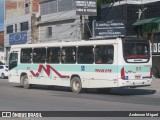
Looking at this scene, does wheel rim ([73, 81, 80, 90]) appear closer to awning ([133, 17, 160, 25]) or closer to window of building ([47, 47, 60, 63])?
window of building ([47, 47, 60, 63])

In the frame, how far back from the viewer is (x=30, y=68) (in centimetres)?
2764

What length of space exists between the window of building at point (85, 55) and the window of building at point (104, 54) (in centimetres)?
36

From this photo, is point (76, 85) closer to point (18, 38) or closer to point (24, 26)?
point (24, 26)

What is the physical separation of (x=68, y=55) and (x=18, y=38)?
34.7 meters

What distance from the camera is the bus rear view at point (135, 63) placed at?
22.1 m

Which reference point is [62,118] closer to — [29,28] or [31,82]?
[31,82]

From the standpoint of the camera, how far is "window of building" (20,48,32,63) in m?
27.7

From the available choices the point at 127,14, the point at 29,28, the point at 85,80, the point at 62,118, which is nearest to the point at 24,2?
the point at 29,28

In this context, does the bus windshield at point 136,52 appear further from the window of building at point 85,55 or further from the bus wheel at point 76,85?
the bus wheel at point 76,85

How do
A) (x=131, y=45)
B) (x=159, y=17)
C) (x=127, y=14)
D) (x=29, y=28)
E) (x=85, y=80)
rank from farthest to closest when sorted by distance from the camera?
(x=29, y=28) < (x=127, y=14) < (x=159, y=17) < (x=85, y=80) < (x=131, y=45)

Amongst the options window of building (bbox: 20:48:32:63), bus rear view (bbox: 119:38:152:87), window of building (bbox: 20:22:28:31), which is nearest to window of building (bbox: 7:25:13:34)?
window of building (bbox: 20:22:28:31)

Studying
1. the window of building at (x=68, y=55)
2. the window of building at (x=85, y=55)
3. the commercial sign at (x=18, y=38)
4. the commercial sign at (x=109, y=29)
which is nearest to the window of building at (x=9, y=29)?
the commercial sign at (x=18, y=38)

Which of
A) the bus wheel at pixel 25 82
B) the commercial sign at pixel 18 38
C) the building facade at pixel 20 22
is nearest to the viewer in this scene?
the bus wheel at pixel 25 82

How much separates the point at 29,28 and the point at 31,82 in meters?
28.7
